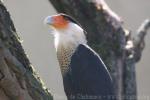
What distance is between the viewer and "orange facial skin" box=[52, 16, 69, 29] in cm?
234

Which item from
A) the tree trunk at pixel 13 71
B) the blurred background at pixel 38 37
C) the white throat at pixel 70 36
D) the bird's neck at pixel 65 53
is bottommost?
the tree trunk at pixel 13 71

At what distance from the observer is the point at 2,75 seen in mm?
1454

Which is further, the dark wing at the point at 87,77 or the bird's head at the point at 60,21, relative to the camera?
the bird's head at the point at 60,21

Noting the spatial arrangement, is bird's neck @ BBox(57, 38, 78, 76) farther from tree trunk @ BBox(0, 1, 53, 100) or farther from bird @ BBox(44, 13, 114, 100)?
tree trunk @ BBox(0, 1, 53, 100)

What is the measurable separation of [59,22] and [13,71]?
89 cm

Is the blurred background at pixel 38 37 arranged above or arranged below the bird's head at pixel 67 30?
above

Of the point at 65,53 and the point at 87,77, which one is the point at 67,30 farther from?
the point at 87,77

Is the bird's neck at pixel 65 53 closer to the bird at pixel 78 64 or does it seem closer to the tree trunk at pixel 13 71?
the bird at pixel 78 64

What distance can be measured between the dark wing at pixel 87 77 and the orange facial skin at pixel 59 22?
111 millimetres

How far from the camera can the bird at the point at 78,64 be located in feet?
7.32

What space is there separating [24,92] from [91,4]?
45.9 inches

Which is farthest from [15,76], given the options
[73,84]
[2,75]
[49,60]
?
[49,60]

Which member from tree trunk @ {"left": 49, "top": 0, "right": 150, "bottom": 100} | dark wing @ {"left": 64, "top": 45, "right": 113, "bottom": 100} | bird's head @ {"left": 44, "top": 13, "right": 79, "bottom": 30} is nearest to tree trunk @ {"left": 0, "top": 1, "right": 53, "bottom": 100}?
dark wing @ {"left": 64, "top": 45, "right": 113, "bottom": 100}

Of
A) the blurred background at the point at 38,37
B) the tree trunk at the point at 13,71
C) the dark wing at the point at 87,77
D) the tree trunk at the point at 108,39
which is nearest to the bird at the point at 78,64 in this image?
the dark wing at the point at 87,77
